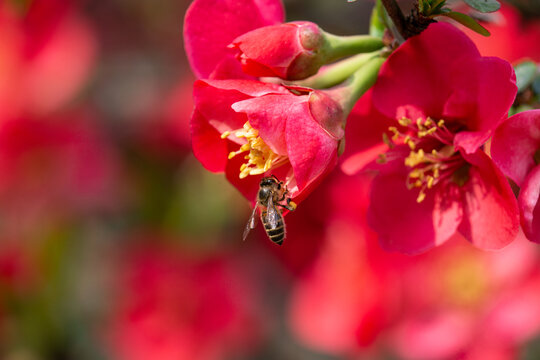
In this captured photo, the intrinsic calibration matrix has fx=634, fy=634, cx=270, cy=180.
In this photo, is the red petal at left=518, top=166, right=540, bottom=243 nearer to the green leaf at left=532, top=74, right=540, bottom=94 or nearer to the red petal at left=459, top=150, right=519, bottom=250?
the red petal at left=459, top=150, right=519, bottom=250

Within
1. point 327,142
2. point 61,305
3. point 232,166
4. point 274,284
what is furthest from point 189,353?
point 327,142

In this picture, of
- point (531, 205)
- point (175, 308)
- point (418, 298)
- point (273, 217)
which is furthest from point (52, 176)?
point (531, 205)

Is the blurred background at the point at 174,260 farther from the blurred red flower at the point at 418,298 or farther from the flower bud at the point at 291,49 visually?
the flower bud at the point at 291,49

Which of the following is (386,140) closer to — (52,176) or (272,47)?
(272,47)

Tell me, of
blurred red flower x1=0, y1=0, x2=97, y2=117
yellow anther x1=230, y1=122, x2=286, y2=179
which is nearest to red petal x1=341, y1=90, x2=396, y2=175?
yellow anther x1=230, y1=122, x2=286, y2=179

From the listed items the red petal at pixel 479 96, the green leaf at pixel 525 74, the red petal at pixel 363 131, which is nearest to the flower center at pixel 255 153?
the red petal at pixel 363 131

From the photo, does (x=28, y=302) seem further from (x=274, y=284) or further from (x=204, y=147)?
(x=204, y=147)
